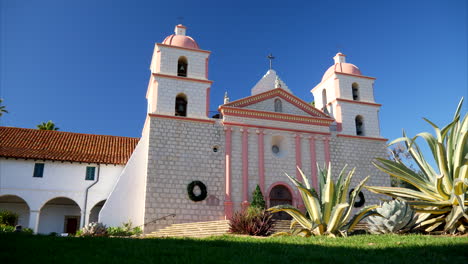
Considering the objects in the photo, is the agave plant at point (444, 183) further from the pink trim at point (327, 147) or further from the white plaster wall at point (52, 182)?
the white plaster wall at point (52, 182)

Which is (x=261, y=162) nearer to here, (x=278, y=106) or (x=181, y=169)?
(x=278, y=106)

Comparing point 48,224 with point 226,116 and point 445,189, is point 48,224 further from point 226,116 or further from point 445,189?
point 445,189

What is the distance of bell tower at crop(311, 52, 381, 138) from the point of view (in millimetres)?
24344

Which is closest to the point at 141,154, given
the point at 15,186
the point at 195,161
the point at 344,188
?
the point at 195,161

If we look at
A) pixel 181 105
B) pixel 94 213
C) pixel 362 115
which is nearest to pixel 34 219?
pixel 94 213

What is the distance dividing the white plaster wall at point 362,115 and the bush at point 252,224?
1104 cm

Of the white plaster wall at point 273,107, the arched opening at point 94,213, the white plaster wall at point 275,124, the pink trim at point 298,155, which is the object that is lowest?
the arched opening at point 94,213

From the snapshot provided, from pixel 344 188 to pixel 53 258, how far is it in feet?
30.2

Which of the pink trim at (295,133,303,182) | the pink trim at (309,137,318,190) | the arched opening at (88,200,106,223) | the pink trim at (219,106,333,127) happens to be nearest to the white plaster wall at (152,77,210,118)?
the pink trim at (219,106,333,127)

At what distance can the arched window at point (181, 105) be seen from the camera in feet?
70.6

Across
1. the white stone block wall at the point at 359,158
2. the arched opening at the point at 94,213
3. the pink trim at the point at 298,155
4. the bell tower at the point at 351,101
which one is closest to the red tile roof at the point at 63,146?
the arched opening at the point at 94,213

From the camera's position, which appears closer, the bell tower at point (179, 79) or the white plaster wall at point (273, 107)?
the bell tower at point (179, 79)

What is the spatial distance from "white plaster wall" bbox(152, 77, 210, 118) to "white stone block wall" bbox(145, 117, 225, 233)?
0.59 m

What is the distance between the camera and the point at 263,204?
20.2 metres
